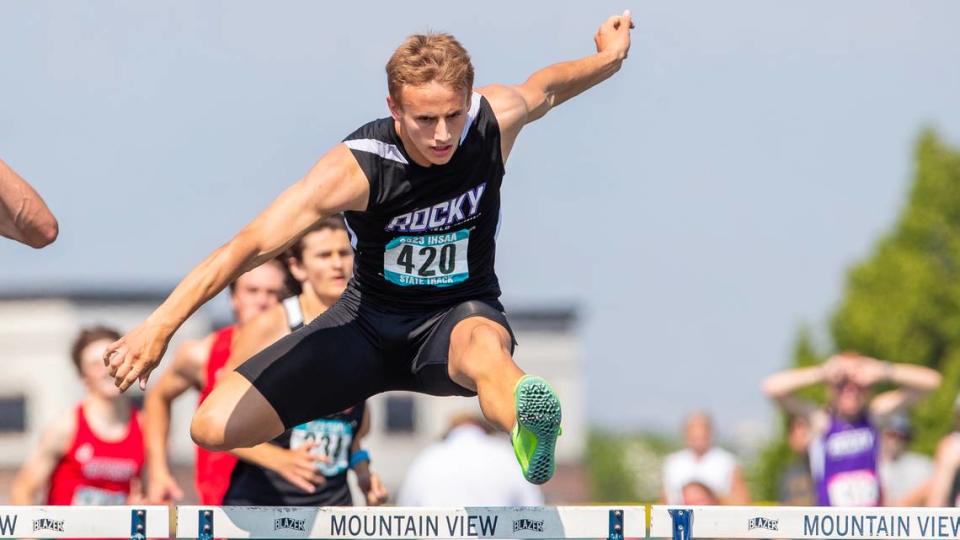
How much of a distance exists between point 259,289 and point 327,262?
1.14 m

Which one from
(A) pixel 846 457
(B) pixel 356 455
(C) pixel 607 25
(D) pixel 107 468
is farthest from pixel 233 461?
(A) pixel 846 457

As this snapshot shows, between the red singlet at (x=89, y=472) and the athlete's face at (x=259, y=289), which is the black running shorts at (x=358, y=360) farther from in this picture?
the red singlet at (x=89, y=472)

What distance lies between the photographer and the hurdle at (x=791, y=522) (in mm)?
5746

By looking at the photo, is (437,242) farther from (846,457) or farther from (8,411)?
(8,411)

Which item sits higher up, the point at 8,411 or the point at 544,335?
the point at 544,335

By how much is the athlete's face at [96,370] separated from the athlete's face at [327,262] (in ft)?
6.11

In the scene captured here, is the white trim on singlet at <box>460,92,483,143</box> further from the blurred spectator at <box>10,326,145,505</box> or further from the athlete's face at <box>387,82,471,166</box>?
the blurred spectator at <box>10,326,145,505</box>

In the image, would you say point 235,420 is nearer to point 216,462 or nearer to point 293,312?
point 293,312

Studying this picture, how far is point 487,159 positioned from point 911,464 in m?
7.38

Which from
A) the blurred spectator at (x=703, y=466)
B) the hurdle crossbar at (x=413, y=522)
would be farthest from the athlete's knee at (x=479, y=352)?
the blurred spectator at (x=703, y=466)

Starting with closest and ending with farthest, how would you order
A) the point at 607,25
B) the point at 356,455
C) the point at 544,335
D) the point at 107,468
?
the point at 607,25
the point at 356,455
the point at 107,468
the point at 544,335

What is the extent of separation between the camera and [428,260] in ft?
20.5

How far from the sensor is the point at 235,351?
24.6 feet

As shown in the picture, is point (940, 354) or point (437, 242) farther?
point (940, 354)
